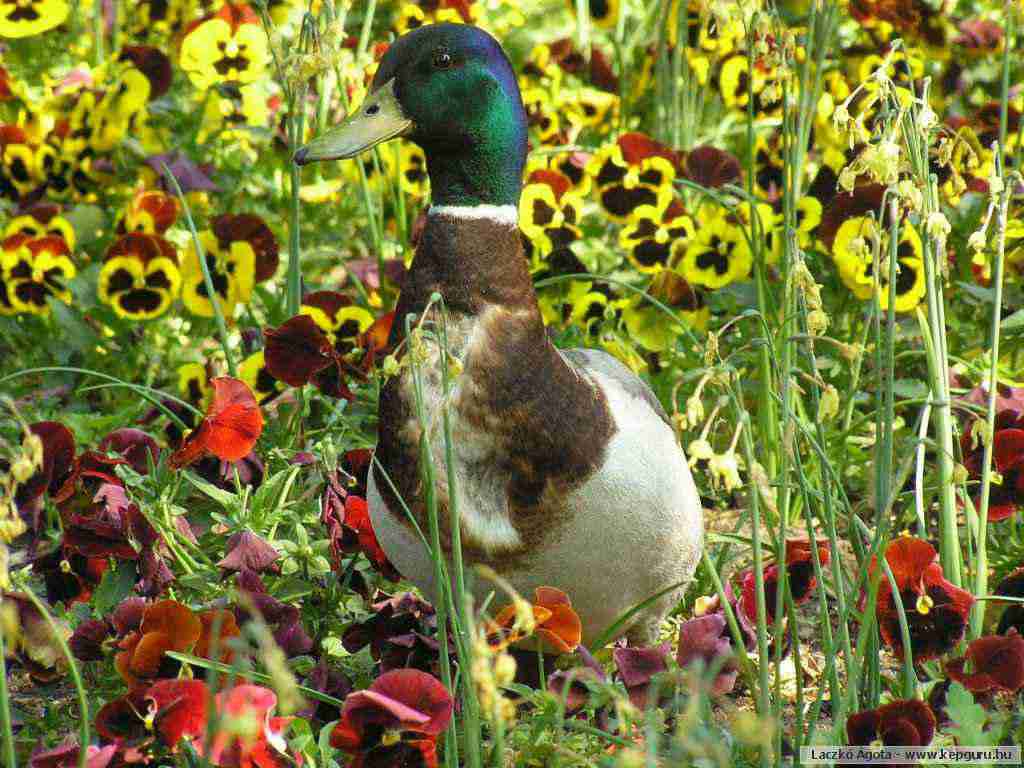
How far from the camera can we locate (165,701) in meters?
1.67

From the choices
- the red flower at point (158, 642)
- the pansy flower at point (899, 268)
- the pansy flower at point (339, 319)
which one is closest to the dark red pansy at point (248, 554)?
the red flower at point (158, 642)

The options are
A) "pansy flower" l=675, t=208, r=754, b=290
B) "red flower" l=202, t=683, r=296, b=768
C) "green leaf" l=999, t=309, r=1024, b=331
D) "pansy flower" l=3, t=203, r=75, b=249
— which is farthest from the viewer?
"pansy flower" l=3, t=203, r=75, b=249

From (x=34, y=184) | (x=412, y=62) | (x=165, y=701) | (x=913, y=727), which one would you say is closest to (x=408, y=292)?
(x=412, y=62)

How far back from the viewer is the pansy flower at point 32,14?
144 inches

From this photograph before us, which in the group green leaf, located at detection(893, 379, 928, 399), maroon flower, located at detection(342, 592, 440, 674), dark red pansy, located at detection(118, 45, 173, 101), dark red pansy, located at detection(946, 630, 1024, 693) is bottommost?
maroon flower, located at detection(342, 592, 440, 674)

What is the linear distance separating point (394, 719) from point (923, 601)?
70 cm

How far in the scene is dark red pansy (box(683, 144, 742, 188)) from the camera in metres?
3.14

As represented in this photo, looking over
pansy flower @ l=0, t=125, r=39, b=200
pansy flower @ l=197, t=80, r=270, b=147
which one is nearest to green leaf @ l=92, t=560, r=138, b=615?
pansy flower @ l=197, t=80, r=270, b=147

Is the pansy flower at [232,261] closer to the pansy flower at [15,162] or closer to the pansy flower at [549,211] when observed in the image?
the pansy flower at [549,211]

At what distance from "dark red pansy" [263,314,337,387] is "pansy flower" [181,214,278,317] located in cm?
49

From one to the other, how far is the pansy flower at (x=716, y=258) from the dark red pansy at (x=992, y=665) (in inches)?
46.9

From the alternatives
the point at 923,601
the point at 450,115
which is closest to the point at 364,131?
the point at 450,115

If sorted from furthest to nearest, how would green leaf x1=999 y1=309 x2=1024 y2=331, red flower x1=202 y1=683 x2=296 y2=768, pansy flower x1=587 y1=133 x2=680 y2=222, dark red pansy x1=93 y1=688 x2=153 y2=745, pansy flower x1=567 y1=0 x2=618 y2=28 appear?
1. pansy flower x1=567 y1=0 x2=618 y2=28
2. pansy flower x1=587 y1=133 x2=680 y2=222
3. green leaf x1=999 y1=309 x2=1024 y2=331
4. dark red pansy x1=93 y1=688 x2=153 y2=745
5. red flower x1=202 y1=683 x2=296 y2=768

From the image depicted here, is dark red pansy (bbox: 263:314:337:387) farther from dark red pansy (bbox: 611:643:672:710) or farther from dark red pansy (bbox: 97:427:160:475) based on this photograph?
dark red pansy (bbox: 611:643:672:710)
